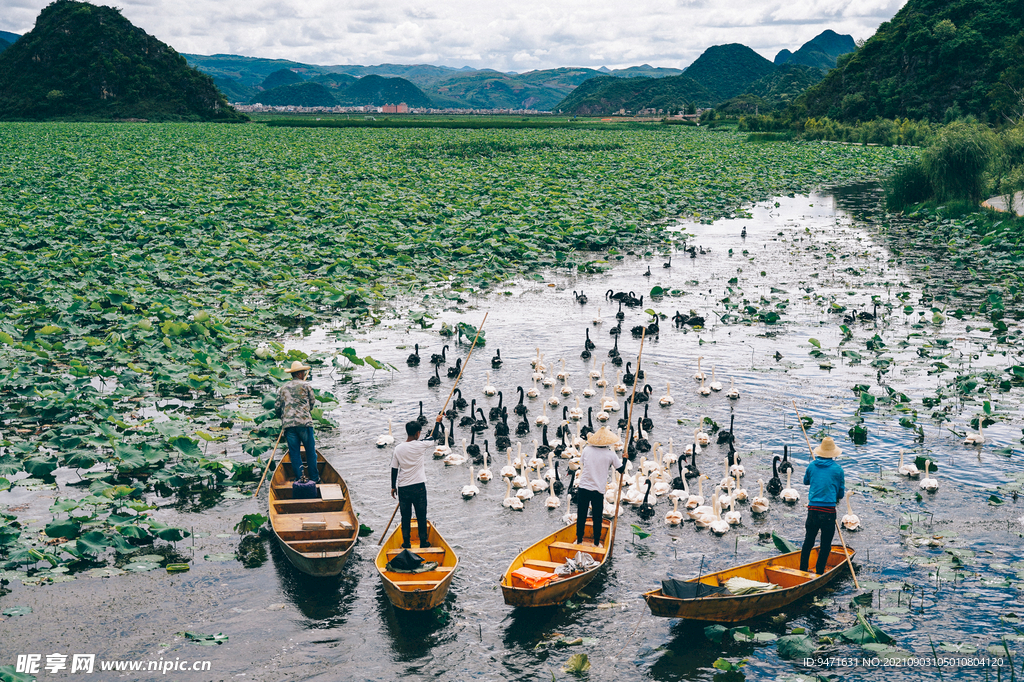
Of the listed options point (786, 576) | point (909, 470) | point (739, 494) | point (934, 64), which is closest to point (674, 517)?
point (739, 494)

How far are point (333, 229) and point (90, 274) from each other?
1000cm

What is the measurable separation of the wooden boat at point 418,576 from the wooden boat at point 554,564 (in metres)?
0.76

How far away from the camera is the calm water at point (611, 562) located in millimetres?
8391

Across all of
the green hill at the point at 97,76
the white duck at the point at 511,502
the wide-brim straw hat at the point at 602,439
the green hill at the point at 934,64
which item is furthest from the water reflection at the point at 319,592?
the green hill at the point at 97,76

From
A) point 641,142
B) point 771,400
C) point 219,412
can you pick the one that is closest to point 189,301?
point 219,412

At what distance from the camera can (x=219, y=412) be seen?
1428 centimetres

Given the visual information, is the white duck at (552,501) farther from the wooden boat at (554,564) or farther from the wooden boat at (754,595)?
the wooden boat at (754,595)

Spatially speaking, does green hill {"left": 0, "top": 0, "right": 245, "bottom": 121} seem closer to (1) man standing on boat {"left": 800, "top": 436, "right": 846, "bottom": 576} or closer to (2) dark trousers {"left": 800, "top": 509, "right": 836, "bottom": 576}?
(1) man standing on boat {"left": 800, "top": 436, "right": 846, "bottom": 576}

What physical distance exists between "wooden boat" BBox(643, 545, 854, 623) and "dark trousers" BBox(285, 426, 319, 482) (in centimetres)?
591

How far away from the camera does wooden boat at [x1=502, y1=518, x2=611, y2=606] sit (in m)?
8.94

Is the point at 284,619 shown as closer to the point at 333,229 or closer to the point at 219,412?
the point at 219,412

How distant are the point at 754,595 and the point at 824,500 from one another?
1.66 m

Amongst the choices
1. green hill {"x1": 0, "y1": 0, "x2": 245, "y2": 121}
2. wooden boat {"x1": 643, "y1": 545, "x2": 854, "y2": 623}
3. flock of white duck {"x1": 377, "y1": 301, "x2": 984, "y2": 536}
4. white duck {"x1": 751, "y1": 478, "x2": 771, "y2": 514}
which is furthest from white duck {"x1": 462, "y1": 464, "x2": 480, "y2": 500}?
green hill {"x1": 0, "y1": 0, "x2": 245, "y2": 121}

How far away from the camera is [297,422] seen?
39.2 ft
